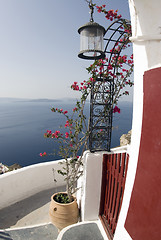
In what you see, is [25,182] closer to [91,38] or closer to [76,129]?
[76,129]

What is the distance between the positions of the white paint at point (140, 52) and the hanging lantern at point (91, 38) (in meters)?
0.78

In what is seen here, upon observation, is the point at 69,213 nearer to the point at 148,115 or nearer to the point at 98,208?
the point at 98,208

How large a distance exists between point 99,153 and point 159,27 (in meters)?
1.84

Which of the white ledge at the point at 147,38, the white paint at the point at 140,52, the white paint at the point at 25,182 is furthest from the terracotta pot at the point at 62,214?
the white ledge at the point at 147,38

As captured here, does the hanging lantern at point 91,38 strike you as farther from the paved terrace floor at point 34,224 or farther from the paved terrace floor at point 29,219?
the paved terrace floor at point 29,219

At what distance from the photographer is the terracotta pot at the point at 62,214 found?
2.68 meters

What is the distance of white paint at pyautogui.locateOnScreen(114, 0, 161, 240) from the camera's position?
123 cm

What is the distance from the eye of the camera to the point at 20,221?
3.01m

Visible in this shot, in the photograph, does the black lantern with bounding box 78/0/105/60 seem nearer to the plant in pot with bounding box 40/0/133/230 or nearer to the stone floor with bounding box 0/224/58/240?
the plant in pot with bounding box 40/0/133/230

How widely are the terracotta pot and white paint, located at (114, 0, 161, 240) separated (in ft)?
3.98

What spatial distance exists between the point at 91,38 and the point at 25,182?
115 inches

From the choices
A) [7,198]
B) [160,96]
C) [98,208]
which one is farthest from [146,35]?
[7,198]

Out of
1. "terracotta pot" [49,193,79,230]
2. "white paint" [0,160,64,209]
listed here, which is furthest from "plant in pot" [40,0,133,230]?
"white paint" [0,160,64,209]

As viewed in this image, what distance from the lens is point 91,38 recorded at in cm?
218
